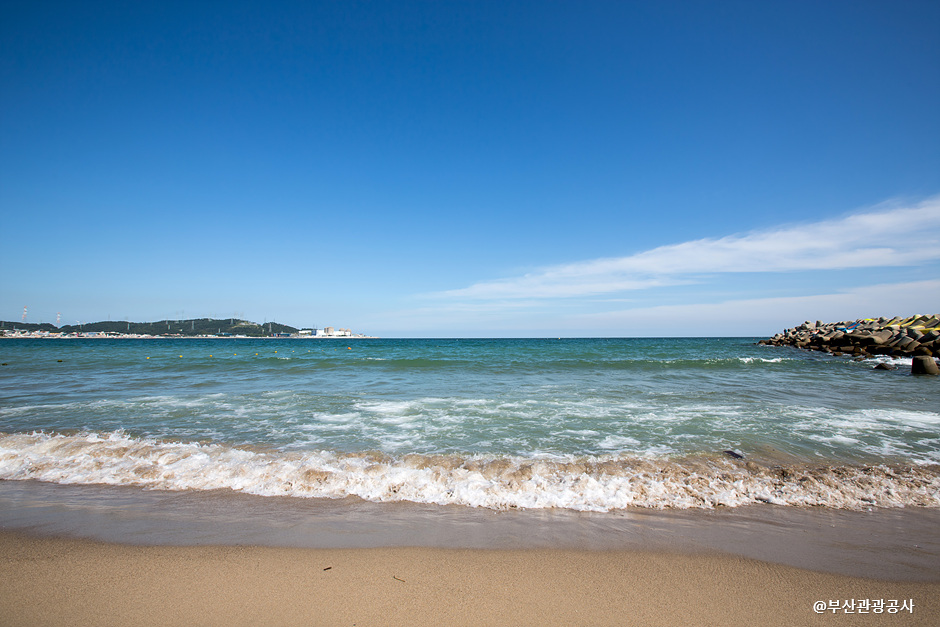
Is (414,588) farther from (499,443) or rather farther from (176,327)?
(176,327)

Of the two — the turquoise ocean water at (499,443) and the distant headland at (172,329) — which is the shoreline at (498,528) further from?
the distant headland at (172,329)

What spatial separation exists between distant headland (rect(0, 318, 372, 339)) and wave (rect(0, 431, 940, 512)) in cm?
14077

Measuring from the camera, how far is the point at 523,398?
11836mm

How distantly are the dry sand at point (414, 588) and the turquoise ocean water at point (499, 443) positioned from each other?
126cm

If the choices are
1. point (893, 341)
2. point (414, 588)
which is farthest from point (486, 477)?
point (893, 341)

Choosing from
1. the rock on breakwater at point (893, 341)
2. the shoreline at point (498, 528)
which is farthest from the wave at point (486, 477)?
the rock on breakwater at point (893, 341)

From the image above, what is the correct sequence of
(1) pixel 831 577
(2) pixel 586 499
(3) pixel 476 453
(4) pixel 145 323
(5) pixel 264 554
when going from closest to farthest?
(1) pixel 831 577 < (5) pixel 264 554 < (2) pixel 586 499 < (3) pixel 476 453 < (4) pixel 145 323

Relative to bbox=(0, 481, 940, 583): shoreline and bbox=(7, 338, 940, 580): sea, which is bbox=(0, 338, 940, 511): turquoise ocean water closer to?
bbox=(7, 338, 940, 580): sea

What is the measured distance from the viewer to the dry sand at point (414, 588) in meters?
2.63

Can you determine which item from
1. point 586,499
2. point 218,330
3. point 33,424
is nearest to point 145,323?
point 218,330

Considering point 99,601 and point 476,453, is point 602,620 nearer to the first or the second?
point 99,601

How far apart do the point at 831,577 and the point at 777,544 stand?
489 millimetres

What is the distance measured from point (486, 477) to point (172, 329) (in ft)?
524

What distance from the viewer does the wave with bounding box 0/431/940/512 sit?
15.0ft
